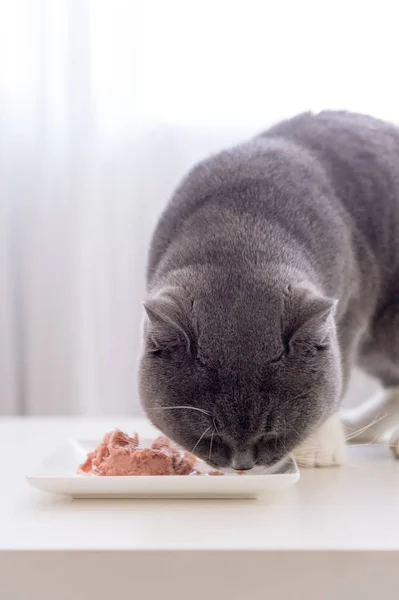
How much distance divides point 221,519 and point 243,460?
107 mm

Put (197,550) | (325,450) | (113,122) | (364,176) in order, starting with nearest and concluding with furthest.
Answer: (197,550), (325,450), (364,176), (113,122)

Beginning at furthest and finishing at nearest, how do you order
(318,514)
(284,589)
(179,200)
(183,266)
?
1. (179,200)
2. (183,266)
3. (318,514)
4. (284,589)

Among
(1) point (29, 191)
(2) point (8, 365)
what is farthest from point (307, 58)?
(2) point (8, 365)

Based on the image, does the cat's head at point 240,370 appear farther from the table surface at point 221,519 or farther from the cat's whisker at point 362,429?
the cat's whisker at point 362,429

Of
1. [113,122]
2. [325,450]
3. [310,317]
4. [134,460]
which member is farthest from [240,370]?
[113,122]

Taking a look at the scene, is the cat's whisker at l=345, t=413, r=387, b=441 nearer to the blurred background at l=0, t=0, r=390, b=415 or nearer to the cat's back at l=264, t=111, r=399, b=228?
the cat's back at l=264, t=111, r=399, b=228

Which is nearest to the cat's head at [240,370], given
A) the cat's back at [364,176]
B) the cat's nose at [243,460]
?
the cat's nose at [243,460]

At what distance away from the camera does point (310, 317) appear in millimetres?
1088

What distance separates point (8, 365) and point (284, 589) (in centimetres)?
156

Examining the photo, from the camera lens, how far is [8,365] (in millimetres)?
2287

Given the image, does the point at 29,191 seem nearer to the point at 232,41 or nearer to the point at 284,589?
the point at 232,41

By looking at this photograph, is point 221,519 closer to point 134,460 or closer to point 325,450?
point 134,460

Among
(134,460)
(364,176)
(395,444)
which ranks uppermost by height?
(364,176)

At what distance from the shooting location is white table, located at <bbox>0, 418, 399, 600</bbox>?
89cm
